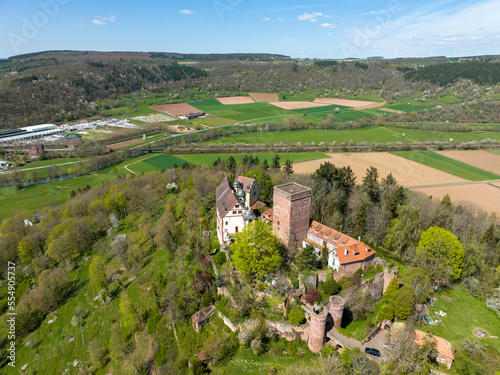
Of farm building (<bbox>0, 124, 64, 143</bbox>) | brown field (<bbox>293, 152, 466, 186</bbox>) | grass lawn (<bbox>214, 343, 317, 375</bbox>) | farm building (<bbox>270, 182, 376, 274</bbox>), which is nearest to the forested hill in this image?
brown field (<bbox>293, 152, 466, 186</bbox>)

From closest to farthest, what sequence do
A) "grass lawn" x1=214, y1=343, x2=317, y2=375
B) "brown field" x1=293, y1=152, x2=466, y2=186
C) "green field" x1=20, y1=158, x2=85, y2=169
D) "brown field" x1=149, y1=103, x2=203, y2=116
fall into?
"grass lawn" x1=214, y1=343, x2=317, y2=375 → "brown field" x1=293, y1=152, x2=466, y2=186 → "green field" x1=20, y1=158, x2=85, y2=169 → "brown field" x1=149, y1=103, x2=203, y2=116

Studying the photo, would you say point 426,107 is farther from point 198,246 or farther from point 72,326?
point 72,326

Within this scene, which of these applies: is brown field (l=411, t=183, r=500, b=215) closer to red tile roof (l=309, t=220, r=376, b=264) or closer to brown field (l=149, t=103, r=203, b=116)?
red tile roof (l=309, t=220, r=376, b=264)

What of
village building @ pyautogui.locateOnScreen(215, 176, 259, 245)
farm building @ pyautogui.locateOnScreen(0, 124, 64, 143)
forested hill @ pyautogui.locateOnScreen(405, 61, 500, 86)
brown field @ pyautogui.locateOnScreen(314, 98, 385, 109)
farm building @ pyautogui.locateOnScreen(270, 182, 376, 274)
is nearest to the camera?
farm building @ pyautogui.locateOnScreen(270, 182, 376, 274)

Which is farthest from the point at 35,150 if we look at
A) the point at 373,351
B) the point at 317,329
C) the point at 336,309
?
the point at 373,351

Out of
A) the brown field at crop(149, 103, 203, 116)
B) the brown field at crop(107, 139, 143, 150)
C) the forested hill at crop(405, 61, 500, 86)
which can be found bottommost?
the brown field at crop(107, 139, 143, 150)

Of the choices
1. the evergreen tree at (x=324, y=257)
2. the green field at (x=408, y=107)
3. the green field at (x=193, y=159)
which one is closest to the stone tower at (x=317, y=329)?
the evergreen tree at (x=324, y=257)

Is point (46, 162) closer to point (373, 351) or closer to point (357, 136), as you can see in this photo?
point (357, 136)
